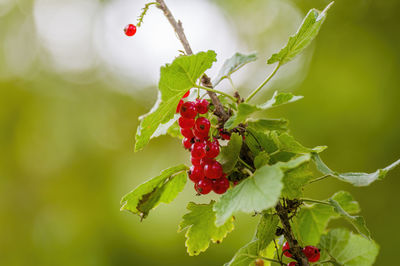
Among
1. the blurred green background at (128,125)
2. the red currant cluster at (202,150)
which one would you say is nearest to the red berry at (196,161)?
the red currant cluster at (202,150)

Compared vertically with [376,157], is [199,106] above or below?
above

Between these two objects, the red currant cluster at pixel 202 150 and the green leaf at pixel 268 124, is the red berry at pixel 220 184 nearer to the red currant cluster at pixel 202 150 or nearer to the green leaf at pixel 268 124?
the red currant cluster at pixel 202 150

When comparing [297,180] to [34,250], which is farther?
[34,250]

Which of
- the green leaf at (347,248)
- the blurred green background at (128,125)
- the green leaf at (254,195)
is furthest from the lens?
the blurred green background at (128,125)

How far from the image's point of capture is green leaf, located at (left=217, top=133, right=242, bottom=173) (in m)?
0.59

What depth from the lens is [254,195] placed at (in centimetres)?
52

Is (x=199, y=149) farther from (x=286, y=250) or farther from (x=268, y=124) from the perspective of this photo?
(x=286, y=250)

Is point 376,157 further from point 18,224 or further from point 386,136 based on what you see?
point 18,224

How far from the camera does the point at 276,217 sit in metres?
0.63

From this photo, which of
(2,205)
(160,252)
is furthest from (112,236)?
(2,205)

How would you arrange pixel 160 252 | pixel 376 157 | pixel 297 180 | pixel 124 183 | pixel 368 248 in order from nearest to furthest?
1. pixel 297 180
2. pixel 368 248
3. pixel 376 157
4. pixel 160 252
5. pixel 124 183

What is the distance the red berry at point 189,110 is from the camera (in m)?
0.62

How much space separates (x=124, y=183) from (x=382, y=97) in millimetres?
2245

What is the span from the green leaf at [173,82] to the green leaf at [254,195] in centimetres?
16
